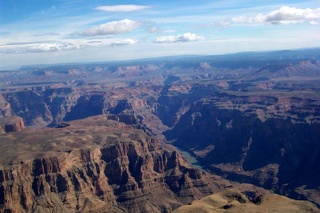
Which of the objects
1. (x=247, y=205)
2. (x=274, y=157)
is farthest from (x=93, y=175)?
(x=274, y=157)

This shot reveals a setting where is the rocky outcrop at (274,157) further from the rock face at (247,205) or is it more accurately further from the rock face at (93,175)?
the rock face at (247,205)

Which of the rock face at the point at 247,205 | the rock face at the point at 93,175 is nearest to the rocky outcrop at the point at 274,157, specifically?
the rock face at the point at 93,175

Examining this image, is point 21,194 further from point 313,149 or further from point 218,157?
point 313,149

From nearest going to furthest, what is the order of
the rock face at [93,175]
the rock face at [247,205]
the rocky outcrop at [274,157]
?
the rock face at [247,205] → the rock face at [93,175] → the rocky outcrop at [274,157]

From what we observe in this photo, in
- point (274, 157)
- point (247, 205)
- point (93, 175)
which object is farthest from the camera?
point (274, 157)

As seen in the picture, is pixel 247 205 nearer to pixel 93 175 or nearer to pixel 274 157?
pixel 93 175

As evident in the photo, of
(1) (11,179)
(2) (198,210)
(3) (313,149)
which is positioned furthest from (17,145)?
(3) (313,149)

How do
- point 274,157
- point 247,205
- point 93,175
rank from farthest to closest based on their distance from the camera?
point 274,157 < point 93,175 < point 247,205

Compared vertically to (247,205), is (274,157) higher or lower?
lower
